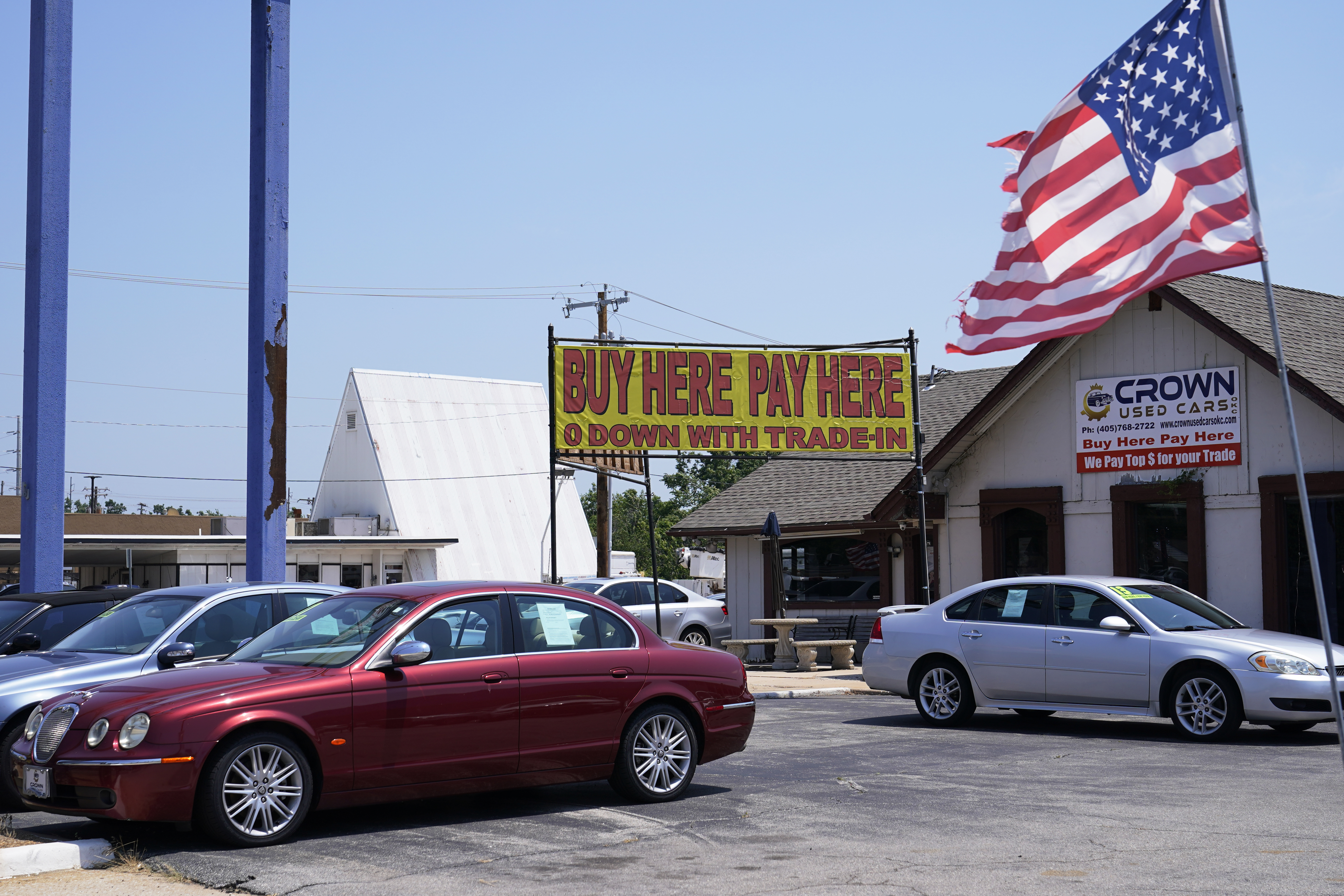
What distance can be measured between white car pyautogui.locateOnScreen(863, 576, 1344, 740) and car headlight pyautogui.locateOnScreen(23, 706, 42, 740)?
920 cm

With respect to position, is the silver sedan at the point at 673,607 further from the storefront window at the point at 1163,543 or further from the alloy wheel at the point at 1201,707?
the alloy wheel at the point at 1201,707

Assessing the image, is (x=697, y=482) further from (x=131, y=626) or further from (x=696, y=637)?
(x=131, y=626)

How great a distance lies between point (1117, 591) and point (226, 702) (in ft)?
30.5

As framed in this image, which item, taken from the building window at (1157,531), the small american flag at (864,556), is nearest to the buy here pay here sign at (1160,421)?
the building window at (1157,531)

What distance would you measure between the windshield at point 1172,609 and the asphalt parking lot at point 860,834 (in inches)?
70.0

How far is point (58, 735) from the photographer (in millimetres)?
7984

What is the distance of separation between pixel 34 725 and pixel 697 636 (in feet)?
61.0

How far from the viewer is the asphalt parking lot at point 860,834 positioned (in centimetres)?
716

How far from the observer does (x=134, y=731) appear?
303 inches

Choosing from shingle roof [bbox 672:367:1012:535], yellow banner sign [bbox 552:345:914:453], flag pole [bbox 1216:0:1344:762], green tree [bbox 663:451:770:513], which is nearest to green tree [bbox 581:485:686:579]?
green tree [bbox 663:451:770:513]

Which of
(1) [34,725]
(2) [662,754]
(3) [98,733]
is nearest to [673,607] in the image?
(2) [662,754]

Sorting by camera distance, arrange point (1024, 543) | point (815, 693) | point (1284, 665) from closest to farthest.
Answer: point (1284, 665) → point (815, 693) → point (1024, 543)

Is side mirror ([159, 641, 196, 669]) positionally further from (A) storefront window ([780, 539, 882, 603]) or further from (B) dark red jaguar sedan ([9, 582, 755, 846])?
(A) storefront window ([780, 539, 882, 603])

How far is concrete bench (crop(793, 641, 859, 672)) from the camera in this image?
23406mm
